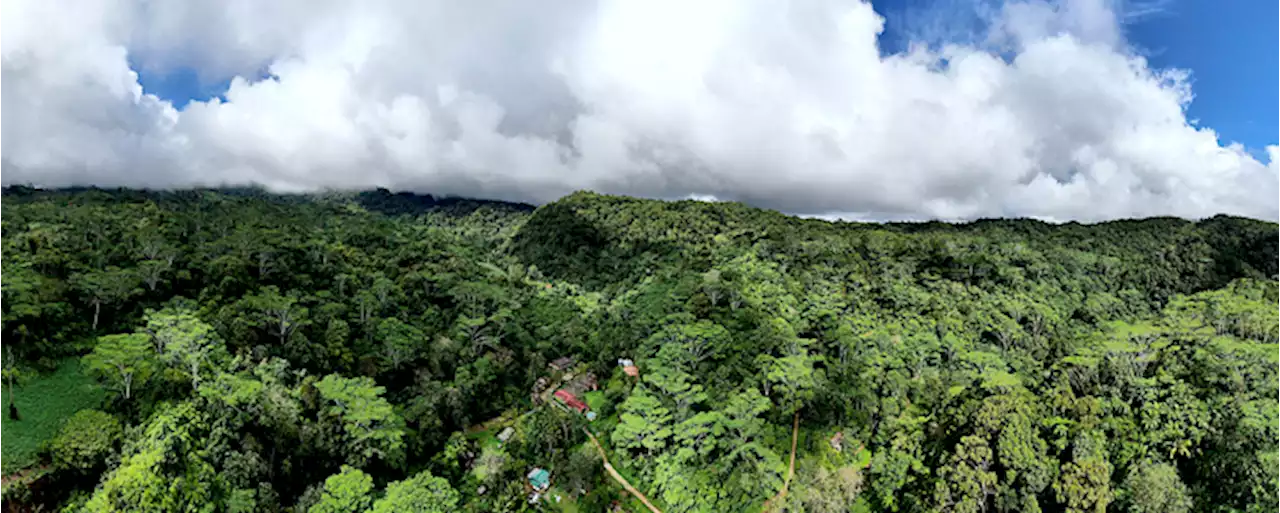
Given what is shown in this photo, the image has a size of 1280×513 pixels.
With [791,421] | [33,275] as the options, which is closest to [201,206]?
[33,275]

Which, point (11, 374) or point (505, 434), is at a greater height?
point (11, 374)

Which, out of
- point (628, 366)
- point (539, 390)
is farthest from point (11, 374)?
point (628, 366)

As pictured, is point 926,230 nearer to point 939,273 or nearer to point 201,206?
point 939,273

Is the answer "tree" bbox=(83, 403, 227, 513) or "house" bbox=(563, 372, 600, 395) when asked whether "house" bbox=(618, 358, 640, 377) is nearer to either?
"house" bbox=(563, 372, 600, 395)

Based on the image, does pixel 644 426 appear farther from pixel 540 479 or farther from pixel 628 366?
pixel 628 366

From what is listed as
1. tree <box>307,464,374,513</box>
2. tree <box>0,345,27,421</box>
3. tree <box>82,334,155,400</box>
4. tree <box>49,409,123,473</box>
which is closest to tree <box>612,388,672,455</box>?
tree <box>307,464,374,513</box>
